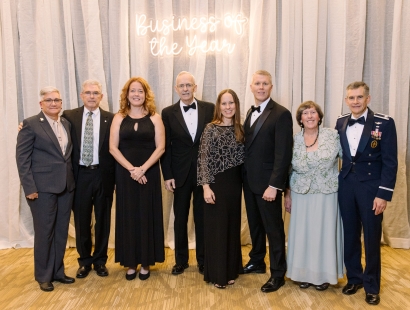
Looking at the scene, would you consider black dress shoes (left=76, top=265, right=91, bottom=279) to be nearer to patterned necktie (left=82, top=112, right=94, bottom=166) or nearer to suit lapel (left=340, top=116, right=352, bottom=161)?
patterned necktie (left=82, top=112, right=94, bottom=166)

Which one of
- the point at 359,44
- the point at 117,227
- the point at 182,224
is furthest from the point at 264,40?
the point at 117,227

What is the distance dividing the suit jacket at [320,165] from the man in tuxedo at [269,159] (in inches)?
4.3

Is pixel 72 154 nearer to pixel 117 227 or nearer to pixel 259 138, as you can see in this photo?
pixel 117 227

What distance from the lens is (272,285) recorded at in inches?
125

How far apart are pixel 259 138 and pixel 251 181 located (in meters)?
0.36

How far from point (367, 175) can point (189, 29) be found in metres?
2.52

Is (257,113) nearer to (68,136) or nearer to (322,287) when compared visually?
(322,287)

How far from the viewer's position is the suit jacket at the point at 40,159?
124 inches

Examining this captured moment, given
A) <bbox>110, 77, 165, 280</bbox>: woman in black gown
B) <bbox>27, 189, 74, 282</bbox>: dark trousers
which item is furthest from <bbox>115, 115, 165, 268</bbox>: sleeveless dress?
<bbox>27, 189, 74, 282</bbox>: dark trousers

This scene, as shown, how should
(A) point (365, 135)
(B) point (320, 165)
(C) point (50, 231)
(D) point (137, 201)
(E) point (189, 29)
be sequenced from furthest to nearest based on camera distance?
1. (E) point (189, 29)
2. (D) point (137, 201)
3. (C) point (50, 231)
4. (B) point (320, 165)
5. (A) point (365, 135)

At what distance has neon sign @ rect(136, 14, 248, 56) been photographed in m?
4.28

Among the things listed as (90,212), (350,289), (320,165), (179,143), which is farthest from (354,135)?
(90,212)

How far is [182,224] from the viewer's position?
3.55m

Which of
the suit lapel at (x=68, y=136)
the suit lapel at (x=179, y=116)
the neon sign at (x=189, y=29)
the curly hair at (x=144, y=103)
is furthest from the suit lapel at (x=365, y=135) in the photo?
the suit lapel at (x=68, y=136)
